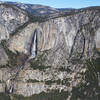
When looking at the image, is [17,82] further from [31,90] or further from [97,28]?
[97,28]

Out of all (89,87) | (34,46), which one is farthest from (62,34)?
(89,87)

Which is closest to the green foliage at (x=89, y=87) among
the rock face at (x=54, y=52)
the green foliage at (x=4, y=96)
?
the rock face at (x=54, y=52)

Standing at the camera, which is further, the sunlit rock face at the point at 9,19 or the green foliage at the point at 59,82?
the sunlit rock face at the point at 9,19

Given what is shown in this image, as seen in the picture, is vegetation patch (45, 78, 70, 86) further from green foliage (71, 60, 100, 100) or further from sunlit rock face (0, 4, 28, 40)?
sunlit rock face (0, 4, 28, 40)

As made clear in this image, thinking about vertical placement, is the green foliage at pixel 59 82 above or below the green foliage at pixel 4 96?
above

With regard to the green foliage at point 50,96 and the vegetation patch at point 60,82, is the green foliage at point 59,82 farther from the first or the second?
the green foliage at point 50,96

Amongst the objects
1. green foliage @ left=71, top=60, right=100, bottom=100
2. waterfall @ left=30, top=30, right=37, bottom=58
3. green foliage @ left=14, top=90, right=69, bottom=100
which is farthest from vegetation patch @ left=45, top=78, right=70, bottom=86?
waterfall @ left=30, top=30, right=37, bottom=58

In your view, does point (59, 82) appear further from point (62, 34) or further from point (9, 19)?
point (9, 19)

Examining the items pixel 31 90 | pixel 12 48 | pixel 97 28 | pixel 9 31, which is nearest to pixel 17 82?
pixel 31 90
